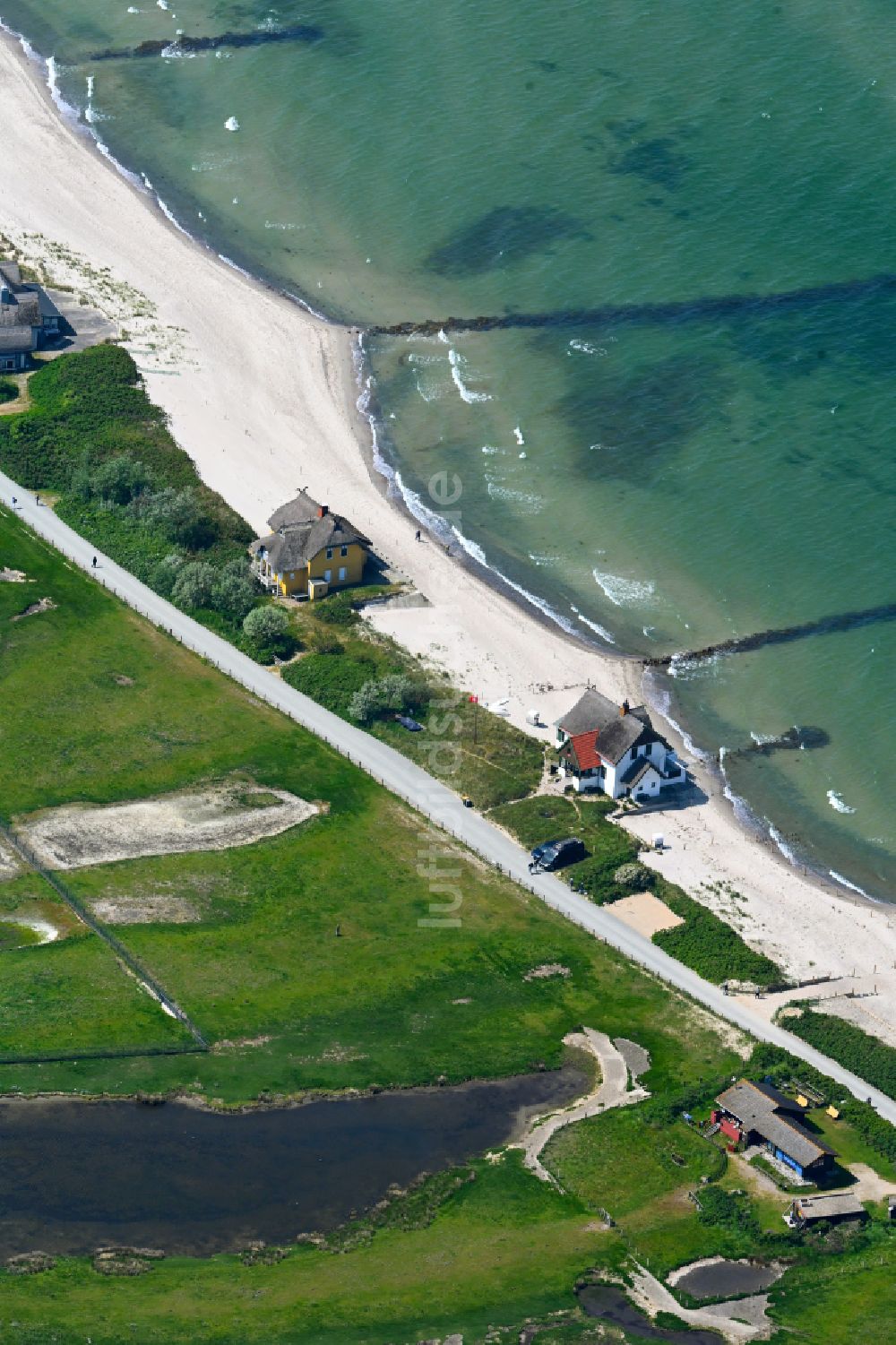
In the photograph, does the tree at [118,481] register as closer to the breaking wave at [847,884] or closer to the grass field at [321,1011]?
the grass field at [321,1011]

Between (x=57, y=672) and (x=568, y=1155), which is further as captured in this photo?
(x=57, y=672)

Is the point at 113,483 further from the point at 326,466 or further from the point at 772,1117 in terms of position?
the point at 772,1117

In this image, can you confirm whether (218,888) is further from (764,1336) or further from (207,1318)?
(764,1336)

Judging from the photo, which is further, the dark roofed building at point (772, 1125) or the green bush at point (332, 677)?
the green bush at point (332, 677)

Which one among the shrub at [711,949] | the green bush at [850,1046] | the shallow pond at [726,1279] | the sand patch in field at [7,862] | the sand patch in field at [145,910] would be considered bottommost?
the shallow pond at [726,1279]

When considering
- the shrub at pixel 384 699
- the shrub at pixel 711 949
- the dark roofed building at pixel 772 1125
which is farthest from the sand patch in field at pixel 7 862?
the dark roofed building at pixel 772 1125

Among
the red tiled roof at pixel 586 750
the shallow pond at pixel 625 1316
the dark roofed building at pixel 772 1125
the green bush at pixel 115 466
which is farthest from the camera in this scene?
the green bush at pixel 115 466

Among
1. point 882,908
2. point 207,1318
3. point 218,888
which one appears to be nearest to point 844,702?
point 882,908
